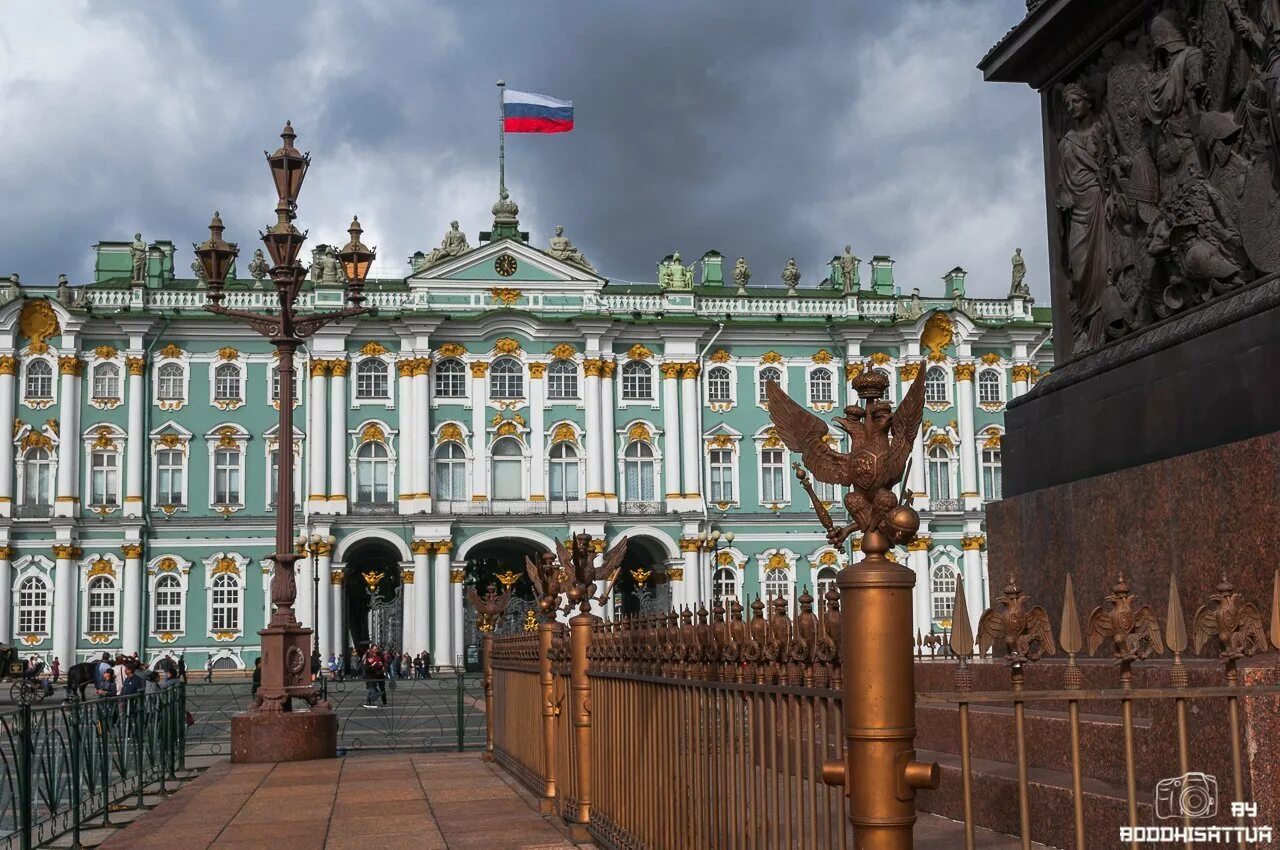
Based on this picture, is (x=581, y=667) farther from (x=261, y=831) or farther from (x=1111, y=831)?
(x=1111, y=831)

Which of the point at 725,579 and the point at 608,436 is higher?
the point at 608,436

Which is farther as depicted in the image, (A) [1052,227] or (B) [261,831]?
(B) [261,831]

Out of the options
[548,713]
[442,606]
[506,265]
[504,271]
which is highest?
[506,265]

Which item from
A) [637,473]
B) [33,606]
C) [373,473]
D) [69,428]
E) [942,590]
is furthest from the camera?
[942,590]

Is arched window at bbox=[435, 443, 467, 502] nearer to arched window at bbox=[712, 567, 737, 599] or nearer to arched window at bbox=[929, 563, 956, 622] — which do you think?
arched window at bbox=[712, 567, 737, 599]

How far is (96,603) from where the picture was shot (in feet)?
158

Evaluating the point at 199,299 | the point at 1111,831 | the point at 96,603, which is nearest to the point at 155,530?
the point at 96,603

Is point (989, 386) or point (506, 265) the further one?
point (989, 386)

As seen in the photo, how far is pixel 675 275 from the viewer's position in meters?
52.8

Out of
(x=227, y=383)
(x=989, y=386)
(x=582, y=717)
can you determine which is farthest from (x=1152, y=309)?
(x=989, y=386)

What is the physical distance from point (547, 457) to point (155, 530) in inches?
510

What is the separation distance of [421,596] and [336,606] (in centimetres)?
270

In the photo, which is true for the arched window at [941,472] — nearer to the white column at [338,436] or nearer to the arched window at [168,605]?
the white column at [338,436]

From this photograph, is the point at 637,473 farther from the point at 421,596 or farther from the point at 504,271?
the point at 421,596
